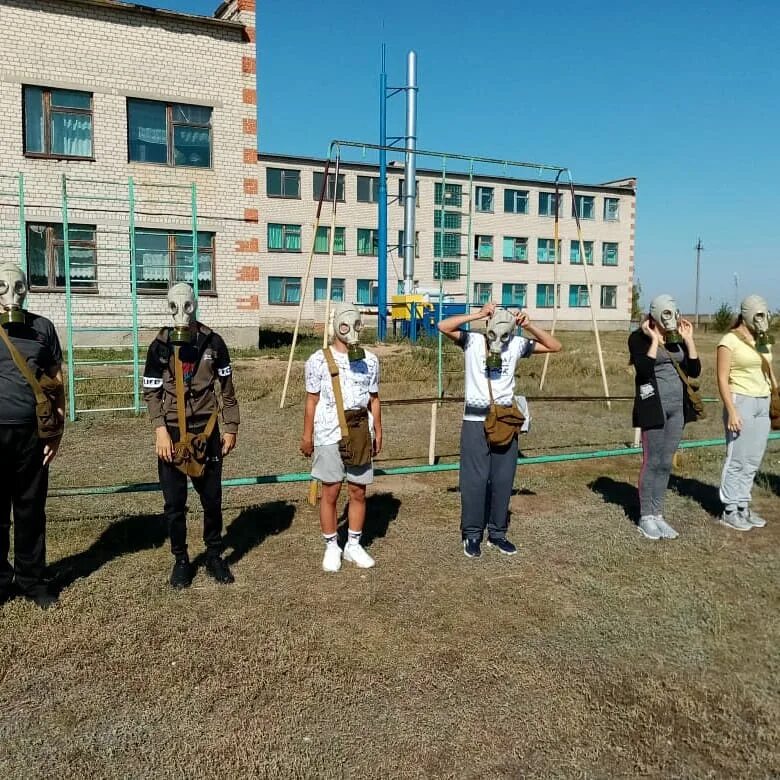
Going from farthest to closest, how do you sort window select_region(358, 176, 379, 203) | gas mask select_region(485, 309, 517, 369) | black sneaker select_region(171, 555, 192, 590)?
window select_region(358, 176, 379, 203) → gas mask select_region(485, 309, 517, 369) → black sneaker select_region(171, 555, 192, 590)

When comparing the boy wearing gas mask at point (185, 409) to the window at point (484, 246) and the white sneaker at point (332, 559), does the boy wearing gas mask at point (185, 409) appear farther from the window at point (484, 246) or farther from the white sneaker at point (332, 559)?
the window at point (484, 246)

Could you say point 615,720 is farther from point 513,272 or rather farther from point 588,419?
point 513,272

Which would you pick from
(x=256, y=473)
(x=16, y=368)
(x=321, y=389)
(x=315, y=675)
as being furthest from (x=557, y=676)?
(x=256, y=473)

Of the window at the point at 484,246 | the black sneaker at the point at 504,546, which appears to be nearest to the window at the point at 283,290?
the window at the point at 484,246

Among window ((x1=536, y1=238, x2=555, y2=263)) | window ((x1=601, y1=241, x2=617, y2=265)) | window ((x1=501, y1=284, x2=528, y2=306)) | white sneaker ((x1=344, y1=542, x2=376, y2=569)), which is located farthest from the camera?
window ((x1=601, y1=241, x2=617, y2=265))

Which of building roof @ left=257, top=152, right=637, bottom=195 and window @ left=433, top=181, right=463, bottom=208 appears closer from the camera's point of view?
window @ left=433, top=181, right=463, bottom=208

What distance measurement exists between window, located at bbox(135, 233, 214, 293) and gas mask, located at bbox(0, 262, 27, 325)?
16262 millimetres

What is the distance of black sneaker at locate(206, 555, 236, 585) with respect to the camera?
16.1 ft

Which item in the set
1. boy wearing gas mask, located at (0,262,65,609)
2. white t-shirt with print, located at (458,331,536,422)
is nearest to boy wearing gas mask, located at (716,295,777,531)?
white t-shirt with print, located at (458,331,536,422)

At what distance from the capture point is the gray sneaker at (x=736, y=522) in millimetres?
6105

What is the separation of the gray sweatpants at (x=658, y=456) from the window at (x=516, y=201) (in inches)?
1614

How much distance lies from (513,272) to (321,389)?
138 feet

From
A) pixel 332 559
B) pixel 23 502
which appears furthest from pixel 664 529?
pixel 23 502

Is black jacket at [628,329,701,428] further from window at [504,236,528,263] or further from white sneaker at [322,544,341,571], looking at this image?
window at [504,236,528,263]
